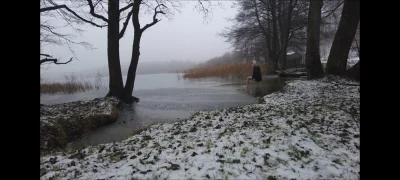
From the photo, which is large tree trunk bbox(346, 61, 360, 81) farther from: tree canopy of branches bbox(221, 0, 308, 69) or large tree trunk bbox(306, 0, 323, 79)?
tree canopy of branches bbox(221, 0, 308, 69)

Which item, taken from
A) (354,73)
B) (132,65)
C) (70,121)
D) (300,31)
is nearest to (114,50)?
(132,65)


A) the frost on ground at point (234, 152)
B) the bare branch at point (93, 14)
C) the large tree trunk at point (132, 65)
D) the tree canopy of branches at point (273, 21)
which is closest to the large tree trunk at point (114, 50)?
the large tree trunk at point (132, 65)

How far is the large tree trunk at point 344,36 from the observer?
1186 cm

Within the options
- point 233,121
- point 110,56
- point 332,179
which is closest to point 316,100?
point 233,121

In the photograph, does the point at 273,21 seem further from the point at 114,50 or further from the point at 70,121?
the point at 70,121

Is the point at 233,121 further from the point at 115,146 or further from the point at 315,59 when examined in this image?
the point at 315,59

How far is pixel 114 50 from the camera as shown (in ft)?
39.5

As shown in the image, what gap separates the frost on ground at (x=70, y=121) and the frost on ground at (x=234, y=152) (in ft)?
6.37

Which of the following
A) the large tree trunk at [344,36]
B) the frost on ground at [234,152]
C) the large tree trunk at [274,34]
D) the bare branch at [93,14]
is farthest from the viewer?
the large tree trunk at [274,34]

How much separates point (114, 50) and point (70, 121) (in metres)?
5.47

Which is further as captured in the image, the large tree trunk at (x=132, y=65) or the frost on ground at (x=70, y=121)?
the large tree trunk at (x=132, y=65)

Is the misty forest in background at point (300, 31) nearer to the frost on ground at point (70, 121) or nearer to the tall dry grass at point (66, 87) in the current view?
the frost on ground at point (70, 121)

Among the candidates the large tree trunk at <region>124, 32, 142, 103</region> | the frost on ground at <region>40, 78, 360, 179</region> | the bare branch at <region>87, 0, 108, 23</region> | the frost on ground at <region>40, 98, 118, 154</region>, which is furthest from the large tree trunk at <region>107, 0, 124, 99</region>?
the frost on ground at <region>40, 78, 360, 179</region>
